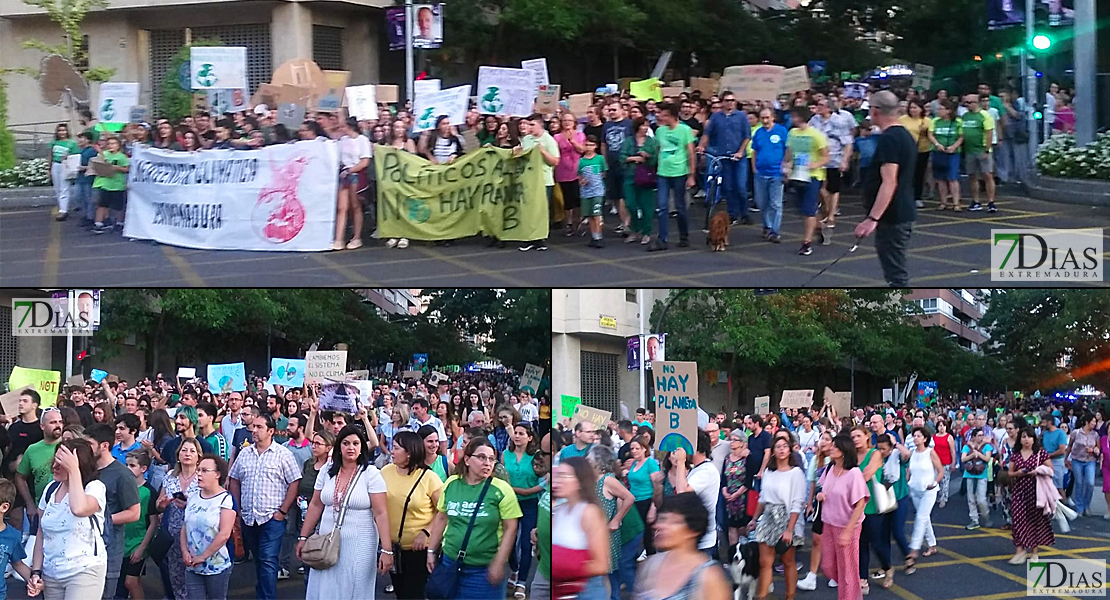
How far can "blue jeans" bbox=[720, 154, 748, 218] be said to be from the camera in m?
12.8

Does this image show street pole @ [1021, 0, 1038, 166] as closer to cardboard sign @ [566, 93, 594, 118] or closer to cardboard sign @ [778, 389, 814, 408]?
cardboard sign @ [778, 389, 814, 408]

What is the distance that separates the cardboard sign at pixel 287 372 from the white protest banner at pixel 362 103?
3.54 meters

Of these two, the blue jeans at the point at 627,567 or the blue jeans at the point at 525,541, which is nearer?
the blue jeans at the point at 627,567

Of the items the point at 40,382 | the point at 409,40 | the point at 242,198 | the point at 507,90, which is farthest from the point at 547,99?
the point at 40,382

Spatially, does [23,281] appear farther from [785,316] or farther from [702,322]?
[785,316]

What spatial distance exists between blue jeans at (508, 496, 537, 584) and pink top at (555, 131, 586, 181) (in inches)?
181

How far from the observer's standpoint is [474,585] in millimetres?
7359

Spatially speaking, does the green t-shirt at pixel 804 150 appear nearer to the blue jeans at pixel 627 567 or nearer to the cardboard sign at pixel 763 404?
the cardboard sign at pixel 763 404

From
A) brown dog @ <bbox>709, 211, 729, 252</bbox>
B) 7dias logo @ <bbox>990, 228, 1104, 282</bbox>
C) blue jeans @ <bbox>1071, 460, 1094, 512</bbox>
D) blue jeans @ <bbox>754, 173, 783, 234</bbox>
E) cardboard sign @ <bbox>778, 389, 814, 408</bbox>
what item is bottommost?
blue jeans @ <bbox>1071, 460, 1094, 512</bbox>

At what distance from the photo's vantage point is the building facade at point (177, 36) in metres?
26.4

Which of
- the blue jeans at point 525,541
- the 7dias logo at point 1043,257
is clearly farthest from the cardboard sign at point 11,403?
the 7dias logo at point 1043,257

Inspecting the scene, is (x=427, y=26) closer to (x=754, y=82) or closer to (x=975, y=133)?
(x=754, y=82)

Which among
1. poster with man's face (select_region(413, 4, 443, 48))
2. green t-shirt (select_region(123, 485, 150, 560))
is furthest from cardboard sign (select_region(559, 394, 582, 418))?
poster with man's face (select_region(413, 4, 443, 48))

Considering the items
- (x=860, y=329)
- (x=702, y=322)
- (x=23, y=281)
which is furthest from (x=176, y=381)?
(x=860, y=329)
